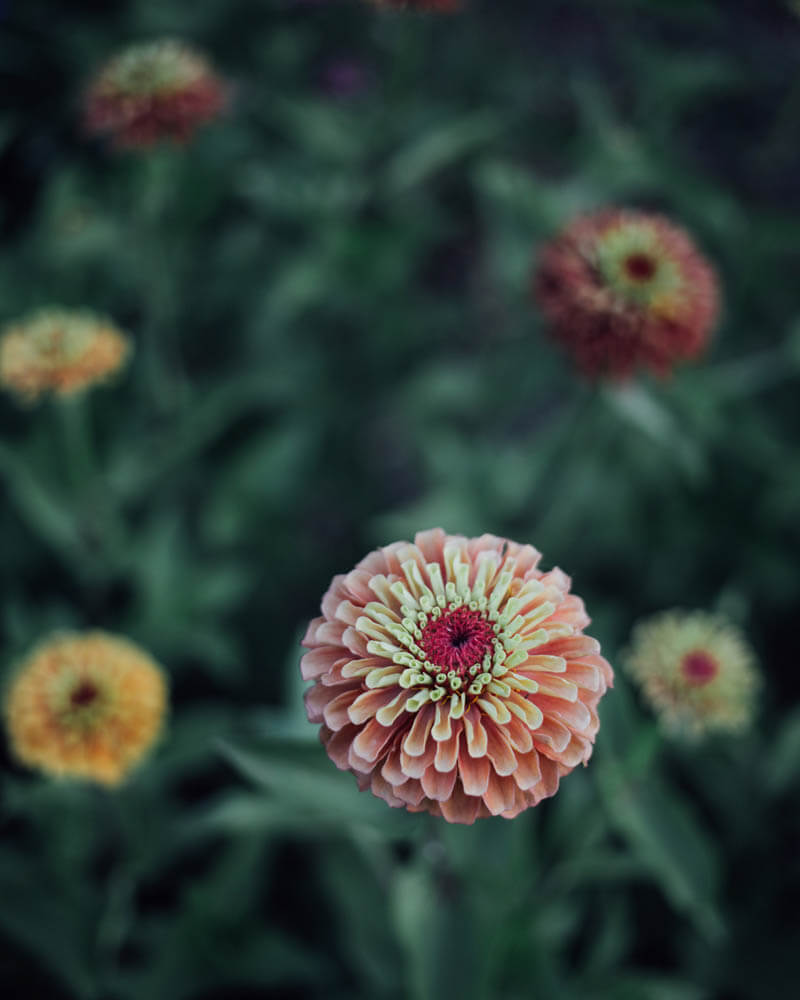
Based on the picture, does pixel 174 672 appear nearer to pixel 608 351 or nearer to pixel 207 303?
pixel 207 303

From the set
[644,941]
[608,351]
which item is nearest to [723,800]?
[644,941]

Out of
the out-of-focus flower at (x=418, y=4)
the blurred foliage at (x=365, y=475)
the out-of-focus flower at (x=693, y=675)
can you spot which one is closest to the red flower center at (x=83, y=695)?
the blurred foliage at (x=365, y=475)

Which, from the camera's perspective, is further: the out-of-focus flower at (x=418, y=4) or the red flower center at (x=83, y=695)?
the out-of-focus flower at (x=418, y=4)

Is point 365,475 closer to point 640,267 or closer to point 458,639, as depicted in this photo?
point 640,267

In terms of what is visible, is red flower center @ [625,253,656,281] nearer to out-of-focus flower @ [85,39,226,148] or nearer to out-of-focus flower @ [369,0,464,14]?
out-of-focus flower @ [369,0,464,14]

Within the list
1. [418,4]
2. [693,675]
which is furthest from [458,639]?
[418,4]

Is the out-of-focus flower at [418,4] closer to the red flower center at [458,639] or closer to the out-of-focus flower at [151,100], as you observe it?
the out-of-focus flower at [151,100]
